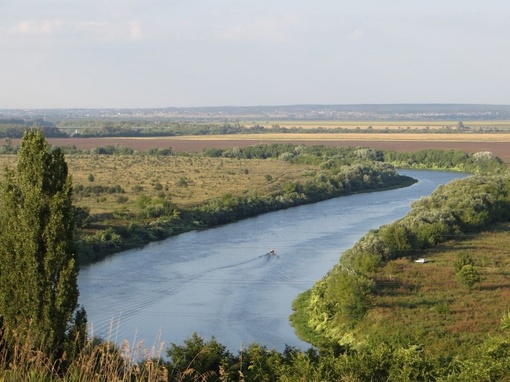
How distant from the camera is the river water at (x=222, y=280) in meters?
15.3

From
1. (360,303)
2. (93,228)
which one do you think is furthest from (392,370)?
(93,228)

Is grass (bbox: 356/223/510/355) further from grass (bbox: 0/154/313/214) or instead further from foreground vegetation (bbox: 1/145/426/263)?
grass (bbox: 0/154/313/214)

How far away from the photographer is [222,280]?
64.6ft

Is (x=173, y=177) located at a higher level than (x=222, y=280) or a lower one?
higher

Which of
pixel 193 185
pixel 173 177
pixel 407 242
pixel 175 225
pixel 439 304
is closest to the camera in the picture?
pixel 439 304

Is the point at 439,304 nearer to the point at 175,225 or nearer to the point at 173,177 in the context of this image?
the point at 175,225

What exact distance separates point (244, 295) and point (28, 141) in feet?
35.5

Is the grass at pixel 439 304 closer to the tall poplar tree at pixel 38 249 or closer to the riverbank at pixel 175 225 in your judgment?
the tall poplar tree at pixel 38 249

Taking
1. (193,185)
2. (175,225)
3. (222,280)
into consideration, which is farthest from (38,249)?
(193,185)

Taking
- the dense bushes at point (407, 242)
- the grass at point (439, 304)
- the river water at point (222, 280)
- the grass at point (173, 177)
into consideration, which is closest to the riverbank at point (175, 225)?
the river water at point (222, 280)

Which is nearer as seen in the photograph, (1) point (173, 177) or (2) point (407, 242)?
(2) point (407, 242)

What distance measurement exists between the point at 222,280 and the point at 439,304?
5988 mm

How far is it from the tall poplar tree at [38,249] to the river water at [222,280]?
3.11 metres

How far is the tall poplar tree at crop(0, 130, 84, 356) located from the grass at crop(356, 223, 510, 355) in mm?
6333
